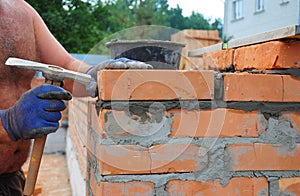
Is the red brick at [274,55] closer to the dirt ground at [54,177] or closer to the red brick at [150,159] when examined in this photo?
the red brick at [150,159]

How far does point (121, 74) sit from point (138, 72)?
6 centimetres

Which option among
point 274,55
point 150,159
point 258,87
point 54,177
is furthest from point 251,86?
point 54,177

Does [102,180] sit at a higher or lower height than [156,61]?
lower

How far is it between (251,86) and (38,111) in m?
0.88

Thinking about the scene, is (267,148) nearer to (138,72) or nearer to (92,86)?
(138,72)

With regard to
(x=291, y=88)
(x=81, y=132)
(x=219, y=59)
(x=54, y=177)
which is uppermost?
(x=219, y=59)

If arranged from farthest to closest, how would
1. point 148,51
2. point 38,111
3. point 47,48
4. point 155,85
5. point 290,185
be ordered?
1. point 47,48
2. point 148,51
3. point 38,111
4. point 290,185
5. point 155,85

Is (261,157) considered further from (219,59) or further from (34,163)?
(34,163)

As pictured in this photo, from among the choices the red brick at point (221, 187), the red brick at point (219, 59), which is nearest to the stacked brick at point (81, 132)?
the red brick at point (219, 59)

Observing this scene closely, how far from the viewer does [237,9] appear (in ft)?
6.85

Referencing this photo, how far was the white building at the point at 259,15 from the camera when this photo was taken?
63.7 inches

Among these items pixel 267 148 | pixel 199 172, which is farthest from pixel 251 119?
pixel 199 172

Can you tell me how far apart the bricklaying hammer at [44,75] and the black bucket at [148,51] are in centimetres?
32

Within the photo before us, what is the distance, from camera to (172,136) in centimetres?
139
